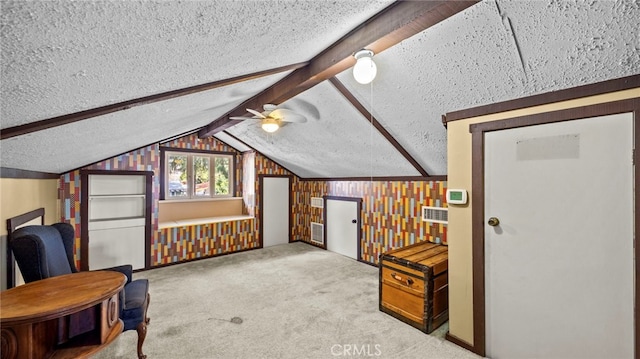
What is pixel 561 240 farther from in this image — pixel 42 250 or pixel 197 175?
pixel 197 175

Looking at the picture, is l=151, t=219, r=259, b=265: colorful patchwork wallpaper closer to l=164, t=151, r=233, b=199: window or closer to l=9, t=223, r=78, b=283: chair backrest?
l=164, t=151, r=233, b=199: window

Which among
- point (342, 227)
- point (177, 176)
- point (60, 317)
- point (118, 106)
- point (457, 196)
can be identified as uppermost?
point (118, 106)

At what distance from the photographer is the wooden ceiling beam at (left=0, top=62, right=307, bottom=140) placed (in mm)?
1451

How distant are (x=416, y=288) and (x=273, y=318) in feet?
4.60

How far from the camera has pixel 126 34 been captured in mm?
916

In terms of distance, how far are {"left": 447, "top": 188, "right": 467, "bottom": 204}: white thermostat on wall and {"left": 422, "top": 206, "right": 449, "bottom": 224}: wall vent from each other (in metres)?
1.27

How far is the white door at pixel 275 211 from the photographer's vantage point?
5.47 metres

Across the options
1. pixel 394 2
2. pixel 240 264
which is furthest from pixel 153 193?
pixel 394 2

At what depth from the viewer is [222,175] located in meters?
5.37

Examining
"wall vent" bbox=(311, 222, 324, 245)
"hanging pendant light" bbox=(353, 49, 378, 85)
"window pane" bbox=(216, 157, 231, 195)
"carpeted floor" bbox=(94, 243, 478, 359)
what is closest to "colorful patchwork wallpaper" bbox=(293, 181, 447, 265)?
"carpeted floor" bbox=(94, 243, 478, 359)

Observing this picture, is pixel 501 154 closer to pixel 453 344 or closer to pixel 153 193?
pixel 453 344

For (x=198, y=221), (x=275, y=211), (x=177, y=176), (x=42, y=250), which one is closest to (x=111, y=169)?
(x=177, y=176)
